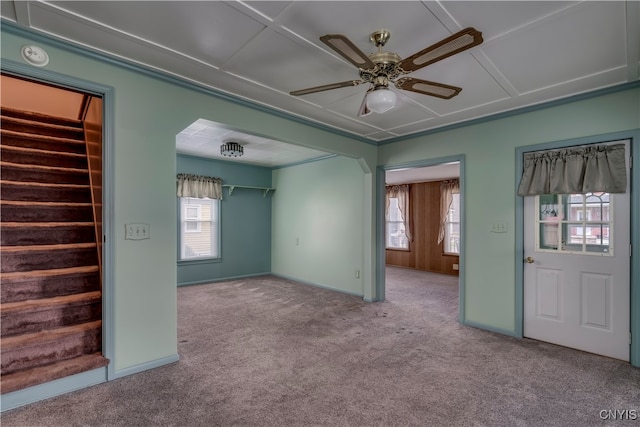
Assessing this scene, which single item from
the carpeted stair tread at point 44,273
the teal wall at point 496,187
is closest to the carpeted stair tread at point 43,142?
the carpeted stair tread at point 44,273

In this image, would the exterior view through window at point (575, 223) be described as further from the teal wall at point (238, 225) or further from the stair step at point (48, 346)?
the teal wall at point (238, 225)

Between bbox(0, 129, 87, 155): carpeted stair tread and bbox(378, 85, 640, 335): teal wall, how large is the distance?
458 centimetres

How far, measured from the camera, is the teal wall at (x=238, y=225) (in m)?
6.04

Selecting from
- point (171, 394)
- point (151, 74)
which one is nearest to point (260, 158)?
point (151, 74)

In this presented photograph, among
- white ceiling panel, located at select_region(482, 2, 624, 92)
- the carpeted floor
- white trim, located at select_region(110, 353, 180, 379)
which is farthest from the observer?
white trim, located at select_region(110, 353, 180, 379)

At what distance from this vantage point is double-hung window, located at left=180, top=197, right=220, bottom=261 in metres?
6.00

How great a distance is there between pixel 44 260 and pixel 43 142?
173cm

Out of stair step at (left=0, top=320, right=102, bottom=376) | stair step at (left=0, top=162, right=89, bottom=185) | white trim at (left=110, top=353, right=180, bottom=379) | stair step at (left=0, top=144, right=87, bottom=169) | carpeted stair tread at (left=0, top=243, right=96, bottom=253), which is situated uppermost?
stair step at (left=0, top=144, right=87, bottom=169)

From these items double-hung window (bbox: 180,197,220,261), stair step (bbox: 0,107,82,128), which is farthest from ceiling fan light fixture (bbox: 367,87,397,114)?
double-hung window (bbox: 180,197,220,261)

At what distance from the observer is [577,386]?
2.38m

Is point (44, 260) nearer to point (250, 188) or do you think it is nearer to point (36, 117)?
point (36, 117)

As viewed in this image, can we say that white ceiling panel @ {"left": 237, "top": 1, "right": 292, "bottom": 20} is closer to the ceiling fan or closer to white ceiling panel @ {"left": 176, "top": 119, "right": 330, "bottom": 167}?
the ceiling fan

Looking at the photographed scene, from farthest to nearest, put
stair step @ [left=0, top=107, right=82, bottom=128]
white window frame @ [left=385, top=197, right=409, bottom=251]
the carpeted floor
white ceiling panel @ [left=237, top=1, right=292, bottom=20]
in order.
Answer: white window frame @ [left=385, top=197, right=409, bottom=251]
stair step @ [left=0, top=107, right=82, bottom=128]
the carpeted floor
white ceiling panel @ [left=237, top=1, right=292, bottom=20]

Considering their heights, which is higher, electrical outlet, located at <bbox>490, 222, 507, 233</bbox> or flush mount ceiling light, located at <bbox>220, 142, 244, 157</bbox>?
flush mount ceiling light, located at <bbox>220, 142, 244, 157</bbox>
